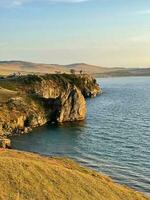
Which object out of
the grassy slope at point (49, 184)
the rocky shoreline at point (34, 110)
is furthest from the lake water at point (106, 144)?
the grassy slope at point (49, 184)

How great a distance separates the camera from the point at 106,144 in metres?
97.4

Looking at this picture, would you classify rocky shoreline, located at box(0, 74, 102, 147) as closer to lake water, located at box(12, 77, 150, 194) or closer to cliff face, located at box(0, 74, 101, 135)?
cliff face, located at box(0, 74, 101, 135)

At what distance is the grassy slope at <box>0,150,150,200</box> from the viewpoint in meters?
49.7

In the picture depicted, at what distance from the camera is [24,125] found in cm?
11962

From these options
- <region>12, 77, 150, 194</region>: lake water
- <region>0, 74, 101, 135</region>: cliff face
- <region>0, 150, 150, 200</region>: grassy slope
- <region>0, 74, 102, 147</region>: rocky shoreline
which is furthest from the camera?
<region>0, 74, 101, 135</region>: cliff face

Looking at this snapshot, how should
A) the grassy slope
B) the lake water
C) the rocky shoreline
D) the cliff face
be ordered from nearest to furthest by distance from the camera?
the grassy slope < the lake water < the rocky shoreline < the cliff face

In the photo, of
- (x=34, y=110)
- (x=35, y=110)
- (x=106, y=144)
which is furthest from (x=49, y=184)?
(x=35, y=110)

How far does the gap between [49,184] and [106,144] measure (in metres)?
45.9

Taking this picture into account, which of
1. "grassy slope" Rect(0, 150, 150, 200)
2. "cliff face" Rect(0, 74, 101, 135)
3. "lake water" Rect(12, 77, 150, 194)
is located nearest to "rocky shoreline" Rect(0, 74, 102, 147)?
"cliff face" Rect(0, 74, 101, 135)

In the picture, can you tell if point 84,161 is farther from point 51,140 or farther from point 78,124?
point 78,124

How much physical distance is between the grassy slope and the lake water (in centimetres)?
1398

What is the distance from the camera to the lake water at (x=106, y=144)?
7806cm

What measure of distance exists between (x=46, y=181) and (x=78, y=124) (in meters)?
74.0

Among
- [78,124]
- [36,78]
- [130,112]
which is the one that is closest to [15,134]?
[78,124]
